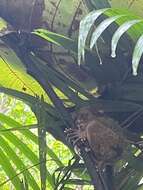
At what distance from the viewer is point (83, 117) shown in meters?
0.50

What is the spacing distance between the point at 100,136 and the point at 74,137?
0.04 metres

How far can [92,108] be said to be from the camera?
510 millimetres

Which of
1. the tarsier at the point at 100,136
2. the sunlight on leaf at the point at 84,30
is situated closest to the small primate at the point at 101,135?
the tarsier at the point at 100,136

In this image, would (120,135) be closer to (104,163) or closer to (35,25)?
(104,163)

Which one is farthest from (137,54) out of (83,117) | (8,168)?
(8,168)

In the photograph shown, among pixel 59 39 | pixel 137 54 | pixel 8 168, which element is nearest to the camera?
pixel 137 54

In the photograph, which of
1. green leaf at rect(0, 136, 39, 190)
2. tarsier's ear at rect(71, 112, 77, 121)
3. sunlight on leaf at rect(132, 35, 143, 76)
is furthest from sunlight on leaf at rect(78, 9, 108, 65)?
green leaf at rect(0, 136, 39, 190)

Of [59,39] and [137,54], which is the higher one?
[59,39]

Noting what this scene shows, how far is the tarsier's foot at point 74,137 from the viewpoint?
0.49 m

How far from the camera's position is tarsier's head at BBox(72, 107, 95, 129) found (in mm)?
491

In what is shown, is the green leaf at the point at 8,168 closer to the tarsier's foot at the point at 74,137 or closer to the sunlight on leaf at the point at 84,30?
the tarsier's foot at the point at 74,137

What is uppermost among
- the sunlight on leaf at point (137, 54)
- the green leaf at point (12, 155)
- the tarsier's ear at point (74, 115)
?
the green leaf at point (12, 155)

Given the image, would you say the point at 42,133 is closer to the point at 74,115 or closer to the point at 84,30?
the point at 74,115

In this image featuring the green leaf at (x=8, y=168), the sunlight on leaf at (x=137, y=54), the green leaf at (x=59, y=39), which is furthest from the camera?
the green leaf at (x=8, y=168)
